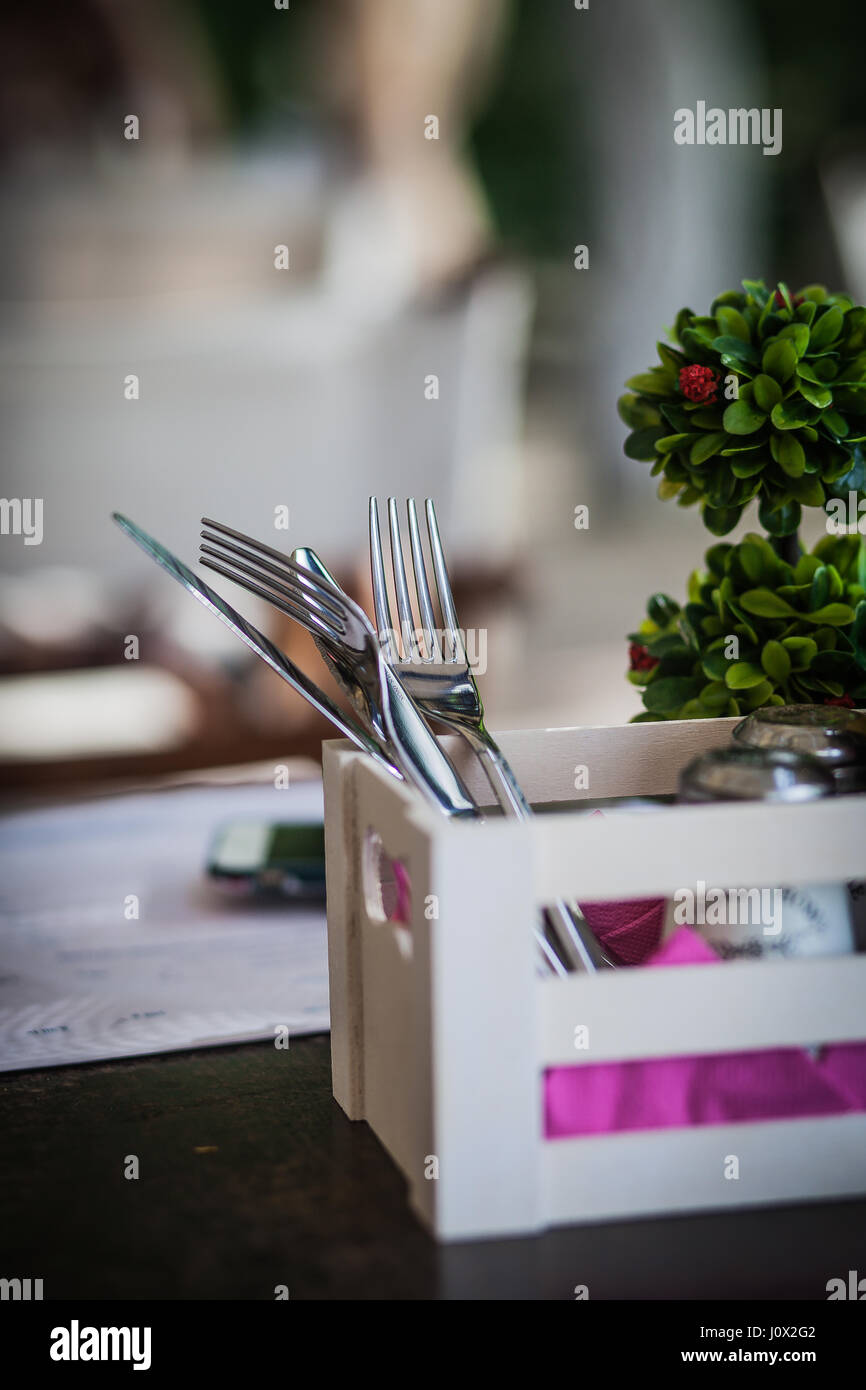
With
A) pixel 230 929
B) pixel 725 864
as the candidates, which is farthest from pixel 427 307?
pixel 725 864

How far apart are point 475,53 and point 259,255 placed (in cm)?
44

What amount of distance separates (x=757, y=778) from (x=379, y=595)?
0.77 feet

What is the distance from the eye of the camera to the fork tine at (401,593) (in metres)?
0.67

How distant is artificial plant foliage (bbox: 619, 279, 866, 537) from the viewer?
677 millimetres

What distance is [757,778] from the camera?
508 mm

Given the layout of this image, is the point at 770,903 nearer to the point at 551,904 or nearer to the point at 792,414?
the point at 551,904

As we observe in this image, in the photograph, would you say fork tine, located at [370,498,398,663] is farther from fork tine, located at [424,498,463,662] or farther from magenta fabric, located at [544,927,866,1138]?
magenta fabric, located at [544,927,866,1138]

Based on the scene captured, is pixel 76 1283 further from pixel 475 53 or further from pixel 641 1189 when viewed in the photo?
pixel 475 53

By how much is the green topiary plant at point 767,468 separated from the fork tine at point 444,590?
13 cm

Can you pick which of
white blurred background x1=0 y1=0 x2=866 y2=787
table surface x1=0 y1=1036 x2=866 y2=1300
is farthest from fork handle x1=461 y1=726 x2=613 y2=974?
white blurred background x1=0 y1=0 x2=866 y2=787

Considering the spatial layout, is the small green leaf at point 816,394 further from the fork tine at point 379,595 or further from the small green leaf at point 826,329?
the fork tine at point 379,595

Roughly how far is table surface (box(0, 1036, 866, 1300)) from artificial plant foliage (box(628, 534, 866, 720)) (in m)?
0.28

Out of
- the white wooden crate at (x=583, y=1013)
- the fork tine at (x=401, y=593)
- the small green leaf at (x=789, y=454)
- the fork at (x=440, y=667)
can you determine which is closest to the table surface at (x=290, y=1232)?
the white wooden crate at (x=583, y=1013)

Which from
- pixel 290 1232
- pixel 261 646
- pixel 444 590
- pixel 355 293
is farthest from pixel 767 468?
pixel 355 293
